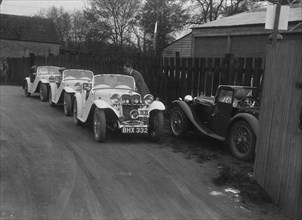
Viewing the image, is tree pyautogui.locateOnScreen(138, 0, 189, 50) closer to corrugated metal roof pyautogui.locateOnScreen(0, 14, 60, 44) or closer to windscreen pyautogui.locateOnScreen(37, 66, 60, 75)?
corrugated metal roof pyautogui.locateOnScreen(0, 14, 60, 44)

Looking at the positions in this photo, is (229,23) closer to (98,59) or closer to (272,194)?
(98,59)

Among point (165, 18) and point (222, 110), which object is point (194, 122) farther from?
point (165, 18)

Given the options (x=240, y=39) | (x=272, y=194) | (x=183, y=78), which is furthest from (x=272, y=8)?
(x=240, y=39)

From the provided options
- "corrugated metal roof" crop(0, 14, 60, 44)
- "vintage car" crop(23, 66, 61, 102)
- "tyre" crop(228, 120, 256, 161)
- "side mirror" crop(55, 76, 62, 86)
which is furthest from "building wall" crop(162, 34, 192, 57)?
"corrugated metal roof" crop(0, 14, 60, 44)

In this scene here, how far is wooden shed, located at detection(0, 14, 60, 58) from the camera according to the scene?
57.8 metres

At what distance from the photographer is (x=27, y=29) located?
61.0 m

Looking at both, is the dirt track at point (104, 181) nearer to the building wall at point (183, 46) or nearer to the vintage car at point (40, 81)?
the vintage car at point (40, 81)

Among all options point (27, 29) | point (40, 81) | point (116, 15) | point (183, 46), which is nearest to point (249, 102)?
point (40, 81)

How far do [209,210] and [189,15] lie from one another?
50037mm

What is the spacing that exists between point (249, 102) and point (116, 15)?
4930 cm

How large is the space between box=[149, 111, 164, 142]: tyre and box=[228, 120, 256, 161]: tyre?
174 cm

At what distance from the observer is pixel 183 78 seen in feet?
42.1

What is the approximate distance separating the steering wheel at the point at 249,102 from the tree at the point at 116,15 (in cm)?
4734

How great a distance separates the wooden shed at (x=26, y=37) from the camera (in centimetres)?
5784
